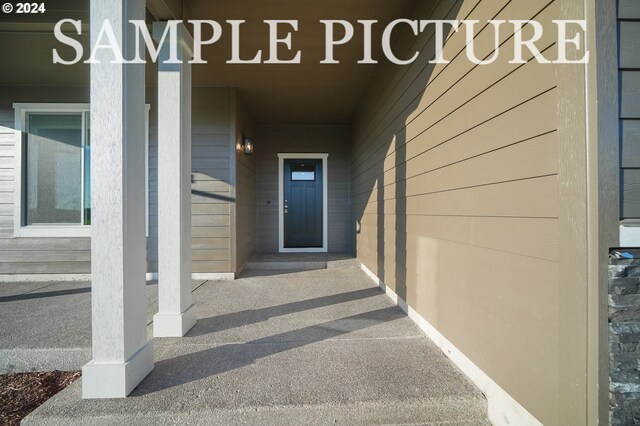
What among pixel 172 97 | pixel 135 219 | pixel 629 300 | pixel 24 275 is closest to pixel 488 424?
pixel 629 300

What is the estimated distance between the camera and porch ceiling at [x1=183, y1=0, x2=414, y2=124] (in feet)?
8.63

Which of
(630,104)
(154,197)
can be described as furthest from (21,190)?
(630,104)

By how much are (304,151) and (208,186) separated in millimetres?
2305

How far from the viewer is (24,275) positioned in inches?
159

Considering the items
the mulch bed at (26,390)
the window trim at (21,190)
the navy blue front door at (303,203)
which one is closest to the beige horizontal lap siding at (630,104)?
the mulch bed at (26,390)

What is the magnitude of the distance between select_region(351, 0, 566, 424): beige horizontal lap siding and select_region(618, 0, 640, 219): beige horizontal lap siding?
18cm

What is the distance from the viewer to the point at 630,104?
1049 millimetres

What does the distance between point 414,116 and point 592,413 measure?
2.10m

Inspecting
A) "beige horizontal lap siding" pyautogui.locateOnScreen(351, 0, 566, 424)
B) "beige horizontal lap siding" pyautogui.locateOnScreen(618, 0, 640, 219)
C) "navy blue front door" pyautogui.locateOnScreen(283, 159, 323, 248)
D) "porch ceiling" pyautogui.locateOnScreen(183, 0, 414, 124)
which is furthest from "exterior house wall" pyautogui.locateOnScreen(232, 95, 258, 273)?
"beige horizontal lap siding" pyautogui.locateOnScreen(618, 0, 640, 219)

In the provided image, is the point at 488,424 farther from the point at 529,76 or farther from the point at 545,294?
the point at 529,76

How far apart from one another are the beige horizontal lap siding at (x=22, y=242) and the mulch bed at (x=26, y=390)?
7.75 ft

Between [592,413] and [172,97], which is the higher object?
[172,97]

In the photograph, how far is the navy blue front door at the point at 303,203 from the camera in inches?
237

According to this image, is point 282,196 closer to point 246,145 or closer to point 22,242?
point 246,145
